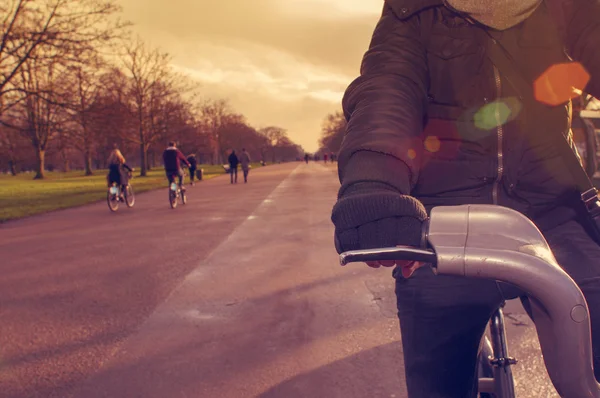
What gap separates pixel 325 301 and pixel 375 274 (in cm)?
130

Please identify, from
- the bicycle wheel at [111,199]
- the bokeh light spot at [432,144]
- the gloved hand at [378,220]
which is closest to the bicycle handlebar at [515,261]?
the gloved hand at [378,220]

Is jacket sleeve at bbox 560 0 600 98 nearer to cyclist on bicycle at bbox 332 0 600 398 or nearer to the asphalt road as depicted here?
cyclist on bicycle at bbox 332 0 600 398

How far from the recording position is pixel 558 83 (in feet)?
4.66

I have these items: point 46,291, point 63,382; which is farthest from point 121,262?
point 63,382

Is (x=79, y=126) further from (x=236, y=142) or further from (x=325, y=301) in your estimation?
(x=236, y=142)

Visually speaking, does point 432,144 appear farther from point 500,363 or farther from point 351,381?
point 351,381

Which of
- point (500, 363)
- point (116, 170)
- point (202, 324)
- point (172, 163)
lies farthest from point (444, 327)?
point (172, 163)

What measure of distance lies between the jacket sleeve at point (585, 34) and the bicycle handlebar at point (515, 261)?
36.4 inches

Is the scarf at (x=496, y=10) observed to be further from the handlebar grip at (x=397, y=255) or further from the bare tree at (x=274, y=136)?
the bare tree at (x=274, y=136)

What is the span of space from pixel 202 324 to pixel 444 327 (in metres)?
3.14

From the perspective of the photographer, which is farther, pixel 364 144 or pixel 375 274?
pixel 375 274

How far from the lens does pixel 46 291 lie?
208 inches

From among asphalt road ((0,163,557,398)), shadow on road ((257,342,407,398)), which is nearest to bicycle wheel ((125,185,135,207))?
asphalt road ((0,163,557,398))

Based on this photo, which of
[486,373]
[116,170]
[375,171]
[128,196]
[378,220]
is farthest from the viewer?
[128,196]
